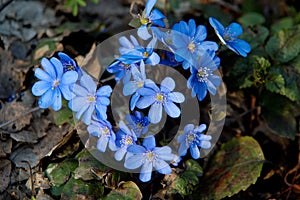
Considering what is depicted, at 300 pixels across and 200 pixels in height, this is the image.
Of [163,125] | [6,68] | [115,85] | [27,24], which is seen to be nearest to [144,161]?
[163,125]

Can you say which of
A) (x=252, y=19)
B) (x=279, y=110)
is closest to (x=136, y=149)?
(x=279, y=110)

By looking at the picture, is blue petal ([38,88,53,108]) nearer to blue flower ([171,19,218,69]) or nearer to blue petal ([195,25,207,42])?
blue flower ([171,19,218,69])

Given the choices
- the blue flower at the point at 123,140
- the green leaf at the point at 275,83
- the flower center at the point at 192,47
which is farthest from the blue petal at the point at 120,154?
the green leaf at the point at 275,83

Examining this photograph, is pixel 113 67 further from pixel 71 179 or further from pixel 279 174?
pixel 279 174

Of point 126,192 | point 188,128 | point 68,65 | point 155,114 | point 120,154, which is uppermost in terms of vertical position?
point 68,65

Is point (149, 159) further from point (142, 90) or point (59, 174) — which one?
point (59, 174)

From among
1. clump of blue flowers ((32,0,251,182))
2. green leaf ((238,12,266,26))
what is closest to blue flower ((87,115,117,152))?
clump of blue flowers ((32,0,251,182))

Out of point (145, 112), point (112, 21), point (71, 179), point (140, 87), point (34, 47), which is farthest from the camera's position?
point (112, 21)
